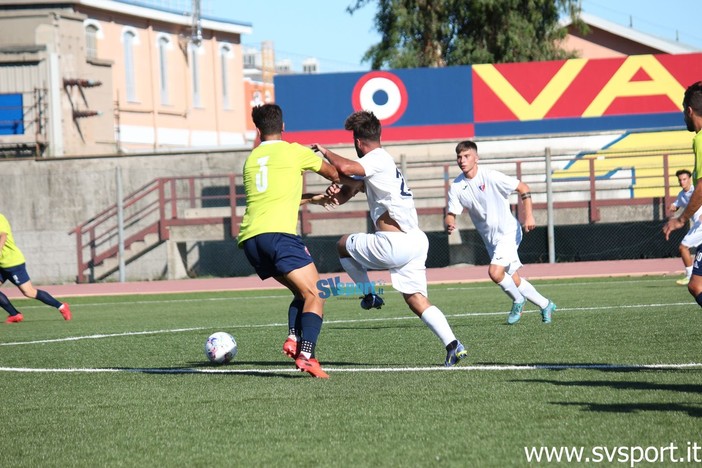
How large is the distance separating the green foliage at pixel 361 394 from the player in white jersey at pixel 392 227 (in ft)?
1.31

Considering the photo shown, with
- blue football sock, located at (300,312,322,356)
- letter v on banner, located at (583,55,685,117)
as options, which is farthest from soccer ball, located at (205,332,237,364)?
letter v on banner, located at (583,55,685,117)

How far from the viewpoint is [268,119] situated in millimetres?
8062

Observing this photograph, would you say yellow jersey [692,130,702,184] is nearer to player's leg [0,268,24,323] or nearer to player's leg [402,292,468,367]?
player's leg [402,292,468,367]

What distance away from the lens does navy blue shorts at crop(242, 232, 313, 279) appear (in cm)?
789

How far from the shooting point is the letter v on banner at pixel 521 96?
28.9 m

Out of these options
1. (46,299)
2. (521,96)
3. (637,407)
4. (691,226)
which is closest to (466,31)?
(521,96)

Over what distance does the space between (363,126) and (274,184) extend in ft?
2.64

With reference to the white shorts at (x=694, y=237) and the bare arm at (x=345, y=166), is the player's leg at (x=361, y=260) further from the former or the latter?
the white shorts at (x=694, y=237)

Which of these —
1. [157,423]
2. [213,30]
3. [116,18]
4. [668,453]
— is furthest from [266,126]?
[213,30]

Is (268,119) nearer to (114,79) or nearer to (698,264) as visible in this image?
(698,264)

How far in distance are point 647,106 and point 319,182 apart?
29.2 ft

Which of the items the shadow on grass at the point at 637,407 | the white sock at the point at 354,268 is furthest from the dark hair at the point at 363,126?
the shadow on grass at the point at 637,407

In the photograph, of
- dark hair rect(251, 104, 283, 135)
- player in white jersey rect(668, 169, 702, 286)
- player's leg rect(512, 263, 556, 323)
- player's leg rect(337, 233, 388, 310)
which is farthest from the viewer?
player in white jersey rect(668, 169, 702, 286)

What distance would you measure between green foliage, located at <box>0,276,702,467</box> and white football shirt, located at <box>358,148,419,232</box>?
1174mm
